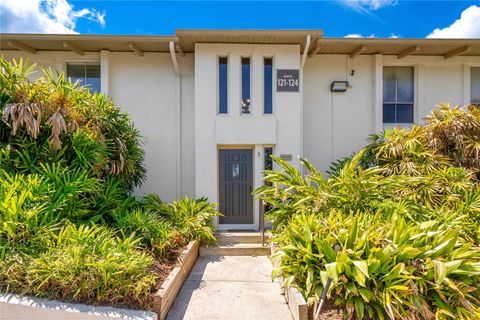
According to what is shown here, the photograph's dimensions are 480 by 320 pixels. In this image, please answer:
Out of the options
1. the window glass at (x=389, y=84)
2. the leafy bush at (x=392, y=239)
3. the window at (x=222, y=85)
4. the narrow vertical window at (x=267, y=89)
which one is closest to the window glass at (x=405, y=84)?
the window glass at (x=389, y=84)

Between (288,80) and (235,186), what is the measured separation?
9.19 feet

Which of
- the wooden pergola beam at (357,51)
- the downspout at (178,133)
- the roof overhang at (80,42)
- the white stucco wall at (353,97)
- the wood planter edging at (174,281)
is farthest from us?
the white stucco wall at (353,97)

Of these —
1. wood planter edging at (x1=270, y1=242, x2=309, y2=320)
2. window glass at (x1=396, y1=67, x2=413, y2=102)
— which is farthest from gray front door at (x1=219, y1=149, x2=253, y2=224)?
window glass at (x1=396, y1=67, x2=413, y2=102)

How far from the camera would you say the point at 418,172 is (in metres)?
4.94

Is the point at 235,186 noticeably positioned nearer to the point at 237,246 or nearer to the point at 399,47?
the point at 237,246

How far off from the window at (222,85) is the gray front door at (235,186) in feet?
3.47

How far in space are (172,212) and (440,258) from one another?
168 inches

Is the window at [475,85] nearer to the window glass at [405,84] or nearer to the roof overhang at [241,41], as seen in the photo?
the roof overhang at [241,41]

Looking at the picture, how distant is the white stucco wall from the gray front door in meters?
1.75

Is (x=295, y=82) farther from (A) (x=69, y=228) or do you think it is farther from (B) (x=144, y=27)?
(A) (x=69, y=228)

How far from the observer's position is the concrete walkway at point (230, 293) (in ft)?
10.6

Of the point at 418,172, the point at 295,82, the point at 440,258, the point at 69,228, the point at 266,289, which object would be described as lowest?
the point at 266,289

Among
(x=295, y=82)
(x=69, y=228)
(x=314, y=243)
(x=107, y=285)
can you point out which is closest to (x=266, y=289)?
(x=314, y=243)

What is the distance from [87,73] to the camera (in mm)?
6742
